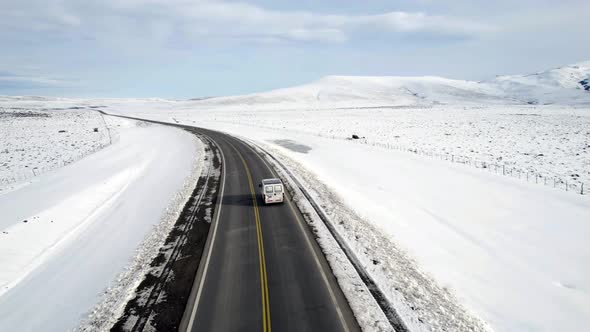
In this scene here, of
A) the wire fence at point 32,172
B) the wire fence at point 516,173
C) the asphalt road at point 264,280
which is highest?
the wire fence at point 516,173

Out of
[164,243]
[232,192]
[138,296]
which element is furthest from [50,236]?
[232,192]

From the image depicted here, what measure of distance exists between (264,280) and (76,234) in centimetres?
1408

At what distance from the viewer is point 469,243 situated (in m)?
18.4

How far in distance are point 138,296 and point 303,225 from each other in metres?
9.98

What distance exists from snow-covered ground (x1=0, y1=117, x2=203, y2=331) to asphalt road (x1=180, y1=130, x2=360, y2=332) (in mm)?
3652

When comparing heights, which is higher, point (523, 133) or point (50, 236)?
point (523, 133)

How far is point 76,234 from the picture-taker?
827 inches

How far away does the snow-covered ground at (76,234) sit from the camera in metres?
14.3

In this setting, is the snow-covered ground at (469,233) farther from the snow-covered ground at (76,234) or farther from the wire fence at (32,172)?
the wire fence at (32,172)

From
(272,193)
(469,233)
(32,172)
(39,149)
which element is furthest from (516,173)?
(39,149)

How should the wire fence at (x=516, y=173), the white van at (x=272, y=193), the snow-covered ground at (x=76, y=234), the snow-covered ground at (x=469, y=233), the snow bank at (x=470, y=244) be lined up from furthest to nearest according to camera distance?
the wire fence at (x=516, y=173), the white van at (x=272, y=193), the snow-covered ground at (x=76, y=234), the snow-covered ground at (x=469, y=233), the snow bank at (x=470, y=244)

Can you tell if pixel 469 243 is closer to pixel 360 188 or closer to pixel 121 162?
pixel 360 188

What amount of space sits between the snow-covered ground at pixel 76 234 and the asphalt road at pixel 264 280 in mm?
3652

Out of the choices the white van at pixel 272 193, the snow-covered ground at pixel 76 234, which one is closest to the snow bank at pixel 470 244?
the white van at pixel 272 193
